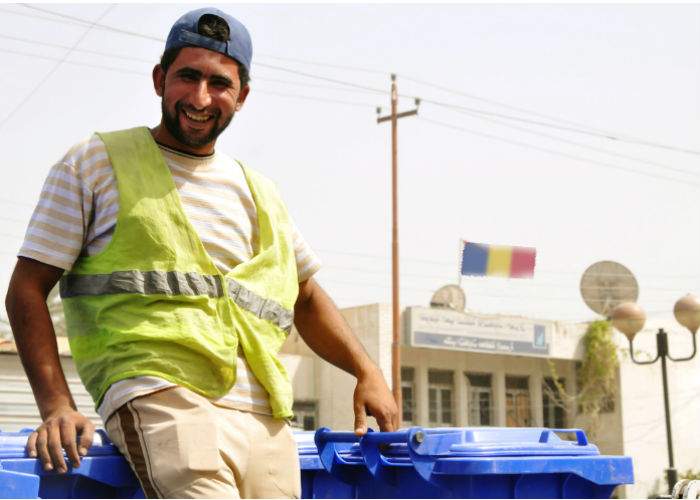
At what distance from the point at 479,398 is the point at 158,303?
30.8 metres

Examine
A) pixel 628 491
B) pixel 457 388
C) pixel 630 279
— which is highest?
pixel 630 279

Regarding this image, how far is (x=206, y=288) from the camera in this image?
107 inches

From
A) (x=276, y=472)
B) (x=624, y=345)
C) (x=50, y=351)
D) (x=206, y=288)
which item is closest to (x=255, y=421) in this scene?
(x=276, y=472)

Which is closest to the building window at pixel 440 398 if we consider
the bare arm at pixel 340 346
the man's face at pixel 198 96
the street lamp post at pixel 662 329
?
the street lamp post at pixel 662 329

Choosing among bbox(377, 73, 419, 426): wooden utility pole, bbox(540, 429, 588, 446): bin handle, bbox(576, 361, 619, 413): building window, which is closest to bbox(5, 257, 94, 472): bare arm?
bbox(540, 429, 588, 446): bin handle

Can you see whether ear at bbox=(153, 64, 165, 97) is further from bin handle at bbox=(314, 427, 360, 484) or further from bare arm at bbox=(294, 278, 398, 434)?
bin handle at bbox=(314, 427, 360, 484)

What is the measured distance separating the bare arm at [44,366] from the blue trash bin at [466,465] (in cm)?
89

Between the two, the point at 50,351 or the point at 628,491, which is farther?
the point at 628,491

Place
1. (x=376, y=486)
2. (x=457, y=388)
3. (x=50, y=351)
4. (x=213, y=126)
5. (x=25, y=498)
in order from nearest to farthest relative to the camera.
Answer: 1. (x=25, y=498)
2. (x=50, y=351)
3. (x=213, y=126)
4. (x=376, y=486)
5. (x=457, y=388)

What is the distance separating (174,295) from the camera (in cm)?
266

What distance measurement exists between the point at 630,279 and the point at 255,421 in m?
31.8

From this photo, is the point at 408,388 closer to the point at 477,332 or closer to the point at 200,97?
the point at 477,332

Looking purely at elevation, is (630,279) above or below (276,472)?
above

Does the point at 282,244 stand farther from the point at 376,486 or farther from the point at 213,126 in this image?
the point at 376,486
